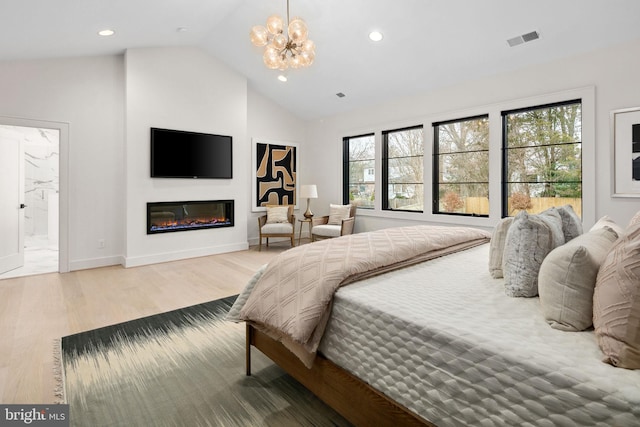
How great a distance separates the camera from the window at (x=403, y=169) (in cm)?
540

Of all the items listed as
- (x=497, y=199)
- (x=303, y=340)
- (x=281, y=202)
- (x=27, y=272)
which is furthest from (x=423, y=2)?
(x=27, y=272)

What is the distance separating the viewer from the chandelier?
312 centimetres

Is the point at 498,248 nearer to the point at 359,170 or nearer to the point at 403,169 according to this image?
the point at 403,169

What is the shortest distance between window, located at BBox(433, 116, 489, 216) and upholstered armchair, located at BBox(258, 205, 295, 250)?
251 centimetres

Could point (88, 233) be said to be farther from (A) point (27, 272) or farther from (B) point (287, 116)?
(B) point (287, 116)

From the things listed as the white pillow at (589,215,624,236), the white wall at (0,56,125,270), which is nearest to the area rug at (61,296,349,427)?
the white pillow at (589,215,624,236)

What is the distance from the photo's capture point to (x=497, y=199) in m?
4.39

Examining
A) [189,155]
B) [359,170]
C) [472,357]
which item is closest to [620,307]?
[472,357]

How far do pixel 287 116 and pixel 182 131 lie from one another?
237 cm

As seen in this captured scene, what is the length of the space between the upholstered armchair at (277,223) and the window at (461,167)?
251 cm

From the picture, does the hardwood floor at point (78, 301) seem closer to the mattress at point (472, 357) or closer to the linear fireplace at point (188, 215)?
the linear fireplace at point (188, 215)

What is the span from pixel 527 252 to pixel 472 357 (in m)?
0.63

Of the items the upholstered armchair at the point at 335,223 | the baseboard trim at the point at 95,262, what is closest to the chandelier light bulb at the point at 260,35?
the upholstered armchair at the point at 335,223

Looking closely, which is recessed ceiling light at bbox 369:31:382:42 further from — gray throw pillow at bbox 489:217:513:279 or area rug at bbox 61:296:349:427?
area rug at bbox 61:296:349:427
